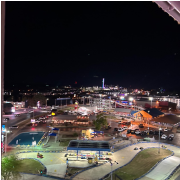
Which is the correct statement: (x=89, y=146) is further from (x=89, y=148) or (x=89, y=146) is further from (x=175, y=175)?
(x=175, y=175)

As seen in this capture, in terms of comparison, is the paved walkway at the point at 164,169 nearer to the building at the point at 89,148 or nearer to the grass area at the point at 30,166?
the building at the point at 89,148

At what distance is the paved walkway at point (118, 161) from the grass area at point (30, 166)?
1.72 m

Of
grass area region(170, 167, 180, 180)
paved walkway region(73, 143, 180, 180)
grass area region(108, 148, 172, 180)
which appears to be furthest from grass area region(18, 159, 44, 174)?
grass area region(170, 167, 180, 180)

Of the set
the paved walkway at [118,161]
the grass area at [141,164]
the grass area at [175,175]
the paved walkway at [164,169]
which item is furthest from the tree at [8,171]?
the grass area at [175,175]

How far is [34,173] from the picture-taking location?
610 centimetres

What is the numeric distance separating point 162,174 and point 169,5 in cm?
629

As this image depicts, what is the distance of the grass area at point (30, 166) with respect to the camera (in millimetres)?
6320

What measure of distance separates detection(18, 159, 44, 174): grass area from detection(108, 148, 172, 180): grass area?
10.4ft

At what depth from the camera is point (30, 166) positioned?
672cm

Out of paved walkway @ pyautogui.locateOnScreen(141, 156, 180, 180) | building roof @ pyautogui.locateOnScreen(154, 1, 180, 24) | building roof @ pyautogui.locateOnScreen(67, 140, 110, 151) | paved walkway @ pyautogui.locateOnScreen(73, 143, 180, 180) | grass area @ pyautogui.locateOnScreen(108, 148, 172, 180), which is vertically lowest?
grass area @ pyautogui.locateOnScreen(108, 148, 172, 180)

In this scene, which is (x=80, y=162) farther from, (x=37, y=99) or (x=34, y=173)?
(x=37, y=99)

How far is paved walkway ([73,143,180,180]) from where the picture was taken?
19.4 feet

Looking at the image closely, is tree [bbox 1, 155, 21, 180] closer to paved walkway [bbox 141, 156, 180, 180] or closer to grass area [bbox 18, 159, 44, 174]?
grass area [bbox 18, 159, 44, 174]

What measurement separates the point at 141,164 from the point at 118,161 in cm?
101
